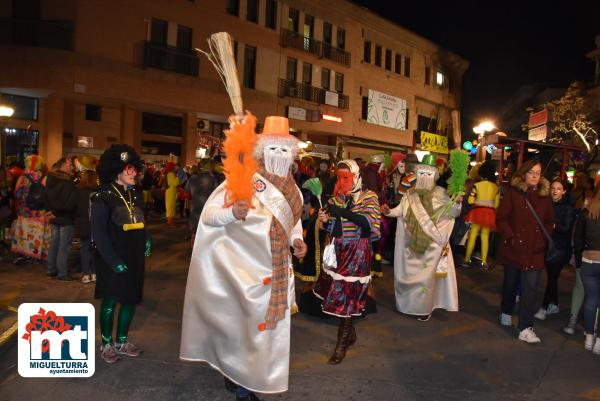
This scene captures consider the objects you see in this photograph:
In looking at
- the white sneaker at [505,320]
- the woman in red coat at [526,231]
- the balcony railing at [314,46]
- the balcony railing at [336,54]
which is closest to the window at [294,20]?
the balcony railing at [314,46]

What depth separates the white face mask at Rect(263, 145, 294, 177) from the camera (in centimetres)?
378

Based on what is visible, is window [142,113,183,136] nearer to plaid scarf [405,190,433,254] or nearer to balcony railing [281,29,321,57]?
balcony railing [281,29,321,57]

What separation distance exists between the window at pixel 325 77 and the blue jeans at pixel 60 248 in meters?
22.8

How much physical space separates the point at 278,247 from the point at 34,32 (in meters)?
19.4

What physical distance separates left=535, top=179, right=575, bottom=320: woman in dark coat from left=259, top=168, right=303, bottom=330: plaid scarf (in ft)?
13.9

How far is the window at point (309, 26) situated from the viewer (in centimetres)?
2786

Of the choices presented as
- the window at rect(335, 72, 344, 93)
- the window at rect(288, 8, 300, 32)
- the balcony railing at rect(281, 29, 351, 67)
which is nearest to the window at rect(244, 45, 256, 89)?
the balcony railing at rect(281, 29, 351, 67)

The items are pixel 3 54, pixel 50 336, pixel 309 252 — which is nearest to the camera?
pixel 50 336

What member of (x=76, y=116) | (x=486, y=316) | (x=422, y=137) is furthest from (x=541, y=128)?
(x=422, y=137)

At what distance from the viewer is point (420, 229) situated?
611cm

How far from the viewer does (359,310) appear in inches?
196

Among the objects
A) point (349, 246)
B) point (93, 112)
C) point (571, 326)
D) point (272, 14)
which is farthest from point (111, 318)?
point (272, 14)

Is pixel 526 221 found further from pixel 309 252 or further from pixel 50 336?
pixel 50 336

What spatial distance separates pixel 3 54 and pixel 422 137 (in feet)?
83.5
